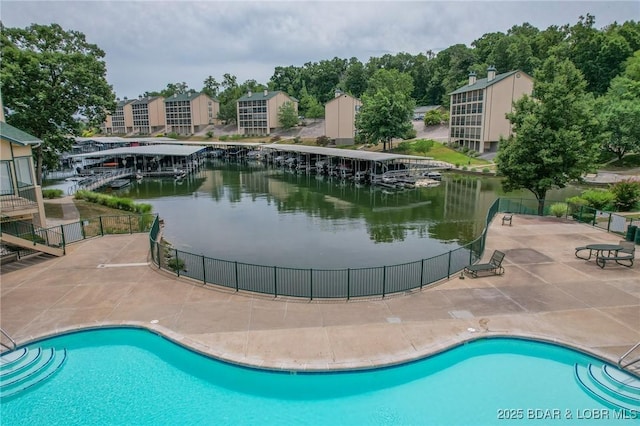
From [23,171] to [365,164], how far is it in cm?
4615

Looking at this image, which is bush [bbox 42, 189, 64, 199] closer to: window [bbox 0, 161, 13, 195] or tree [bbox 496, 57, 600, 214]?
window [bbox 0, 161, 13, 195]

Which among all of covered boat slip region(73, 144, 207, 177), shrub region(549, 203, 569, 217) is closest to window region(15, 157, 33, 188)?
shrub region(549, 203, 569, 217)

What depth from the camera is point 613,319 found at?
13805mm

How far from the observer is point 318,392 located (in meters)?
11.0

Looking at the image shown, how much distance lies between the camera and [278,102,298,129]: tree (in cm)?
10938

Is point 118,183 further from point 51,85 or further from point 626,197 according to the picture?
point 626,197

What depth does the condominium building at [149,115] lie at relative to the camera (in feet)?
456

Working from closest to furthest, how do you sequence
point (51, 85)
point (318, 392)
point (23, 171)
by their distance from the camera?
1. point (318, 392)
2. point (23, 171)
3. point (51, 85)

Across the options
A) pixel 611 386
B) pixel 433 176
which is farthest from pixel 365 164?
pixel 611 386

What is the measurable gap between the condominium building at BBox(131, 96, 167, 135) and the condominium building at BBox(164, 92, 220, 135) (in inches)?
247

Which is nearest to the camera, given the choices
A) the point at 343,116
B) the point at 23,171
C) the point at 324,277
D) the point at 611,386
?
the point at 611,386

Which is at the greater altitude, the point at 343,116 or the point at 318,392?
the point at 343,116

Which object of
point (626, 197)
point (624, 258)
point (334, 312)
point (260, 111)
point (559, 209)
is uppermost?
point (260, 111)

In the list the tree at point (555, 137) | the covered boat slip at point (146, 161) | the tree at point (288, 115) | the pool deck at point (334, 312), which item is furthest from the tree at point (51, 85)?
the tree at point (288, 115)
